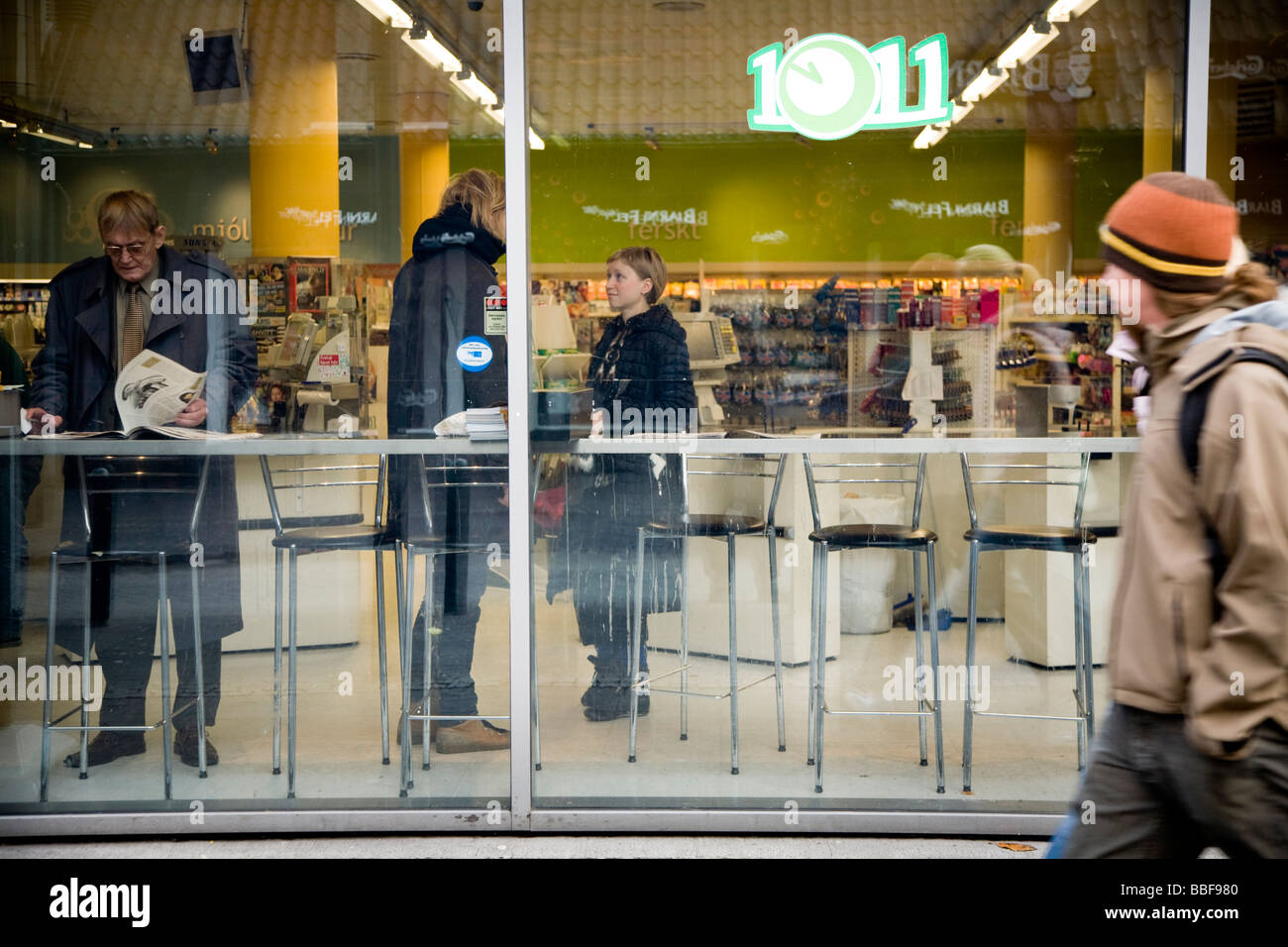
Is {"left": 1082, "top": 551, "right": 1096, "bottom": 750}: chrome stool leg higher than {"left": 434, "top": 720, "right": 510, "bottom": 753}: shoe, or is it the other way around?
{"left": 1082, "top": 551, "right": 1096, "bottom": 750}: chrome stool leg

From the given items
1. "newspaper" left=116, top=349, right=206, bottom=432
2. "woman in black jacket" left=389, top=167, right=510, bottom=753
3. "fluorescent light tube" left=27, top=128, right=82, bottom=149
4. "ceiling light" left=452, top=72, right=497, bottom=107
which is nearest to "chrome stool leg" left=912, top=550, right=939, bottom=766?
"woman in black jacket" left=389, top=167, right=510, bottom=753

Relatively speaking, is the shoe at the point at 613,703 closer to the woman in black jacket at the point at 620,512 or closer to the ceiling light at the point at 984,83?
the woman in black jacket at the point at 620,512

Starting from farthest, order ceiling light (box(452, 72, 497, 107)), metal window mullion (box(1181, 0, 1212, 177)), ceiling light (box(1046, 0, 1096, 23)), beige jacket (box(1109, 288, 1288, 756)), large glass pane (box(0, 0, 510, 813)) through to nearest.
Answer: ceiling light (box(1046, 0, 1096, 23)) → large glass pane (box(0, 0, 510, 813)) → ceiling light (box(452, 72, 497, 107)) → metal window mullion (box(1181, 0, 1212, 177)) → beige jacket (box(1109, 288, 1288, 756))

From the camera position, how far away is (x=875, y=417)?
4156 millimetres

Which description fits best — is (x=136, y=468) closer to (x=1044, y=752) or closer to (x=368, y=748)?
(x=368, y=748)

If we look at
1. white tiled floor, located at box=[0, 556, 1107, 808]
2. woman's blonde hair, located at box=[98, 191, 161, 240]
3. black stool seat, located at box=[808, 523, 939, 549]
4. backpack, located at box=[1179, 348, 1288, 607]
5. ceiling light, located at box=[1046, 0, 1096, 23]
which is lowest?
white tiled floor, located at box=[0, 556, 1107, 808]

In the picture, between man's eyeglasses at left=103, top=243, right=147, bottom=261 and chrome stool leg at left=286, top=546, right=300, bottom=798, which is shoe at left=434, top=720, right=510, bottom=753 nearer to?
chrome stool leg at left=286, top=546, right=300, bottom=798

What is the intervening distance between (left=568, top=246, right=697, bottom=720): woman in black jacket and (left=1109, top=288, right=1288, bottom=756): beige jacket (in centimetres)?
199

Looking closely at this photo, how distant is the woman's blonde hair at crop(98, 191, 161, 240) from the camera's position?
147 inches

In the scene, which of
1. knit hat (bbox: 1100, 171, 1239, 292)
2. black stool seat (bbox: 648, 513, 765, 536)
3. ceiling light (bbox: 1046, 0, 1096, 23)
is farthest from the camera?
Answer: ceiling light (bbox: 1046, 0, 1096, 23)

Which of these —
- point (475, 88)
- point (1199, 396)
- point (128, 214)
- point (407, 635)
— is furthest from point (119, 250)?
point (1199, 396)

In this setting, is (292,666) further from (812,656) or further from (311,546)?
(812,656)
